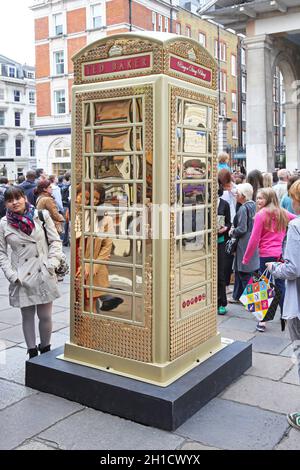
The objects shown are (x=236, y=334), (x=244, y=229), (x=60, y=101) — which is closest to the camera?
(x=236, y=334)

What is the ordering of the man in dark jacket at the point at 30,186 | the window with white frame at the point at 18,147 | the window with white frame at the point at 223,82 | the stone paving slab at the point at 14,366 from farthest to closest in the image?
the window with white frame at the point at 18,147 → the window with white frame at the point at 223,82 → the man in dark jacket at the point at 30,186 → the stone paving slab at the point at 14,366

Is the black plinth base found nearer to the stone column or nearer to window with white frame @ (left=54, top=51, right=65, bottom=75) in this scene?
the stone column

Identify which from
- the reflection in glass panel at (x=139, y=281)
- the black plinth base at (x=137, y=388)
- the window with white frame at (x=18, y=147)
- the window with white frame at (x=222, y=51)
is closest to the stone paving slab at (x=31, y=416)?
the black plinth base at (x=137, y=388)

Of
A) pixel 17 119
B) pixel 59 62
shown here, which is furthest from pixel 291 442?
pixel 17 119

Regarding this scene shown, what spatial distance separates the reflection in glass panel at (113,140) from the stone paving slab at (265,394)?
2.22 metres

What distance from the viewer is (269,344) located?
5605 millimetres

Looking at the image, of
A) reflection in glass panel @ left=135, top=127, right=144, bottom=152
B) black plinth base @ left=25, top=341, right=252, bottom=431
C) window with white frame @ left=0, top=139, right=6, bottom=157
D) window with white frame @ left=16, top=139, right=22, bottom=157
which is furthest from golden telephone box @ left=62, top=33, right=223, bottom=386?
window with white frame @ left=16, top=139, right=22, bottom=157

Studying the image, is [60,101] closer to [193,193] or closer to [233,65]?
[233,65]

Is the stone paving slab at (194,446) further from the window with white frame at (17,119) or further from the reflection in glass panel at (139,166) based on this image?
the window with white frame at (17,119)

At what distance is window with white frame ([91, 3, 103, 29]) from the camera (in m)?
36.0

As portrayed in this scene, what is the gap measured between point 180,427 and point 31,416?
1.14 m

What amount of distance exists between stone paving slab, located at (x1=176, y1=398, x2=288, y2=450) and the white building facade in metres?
57.2

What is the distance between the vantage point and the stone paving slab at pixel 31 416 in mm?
3556
